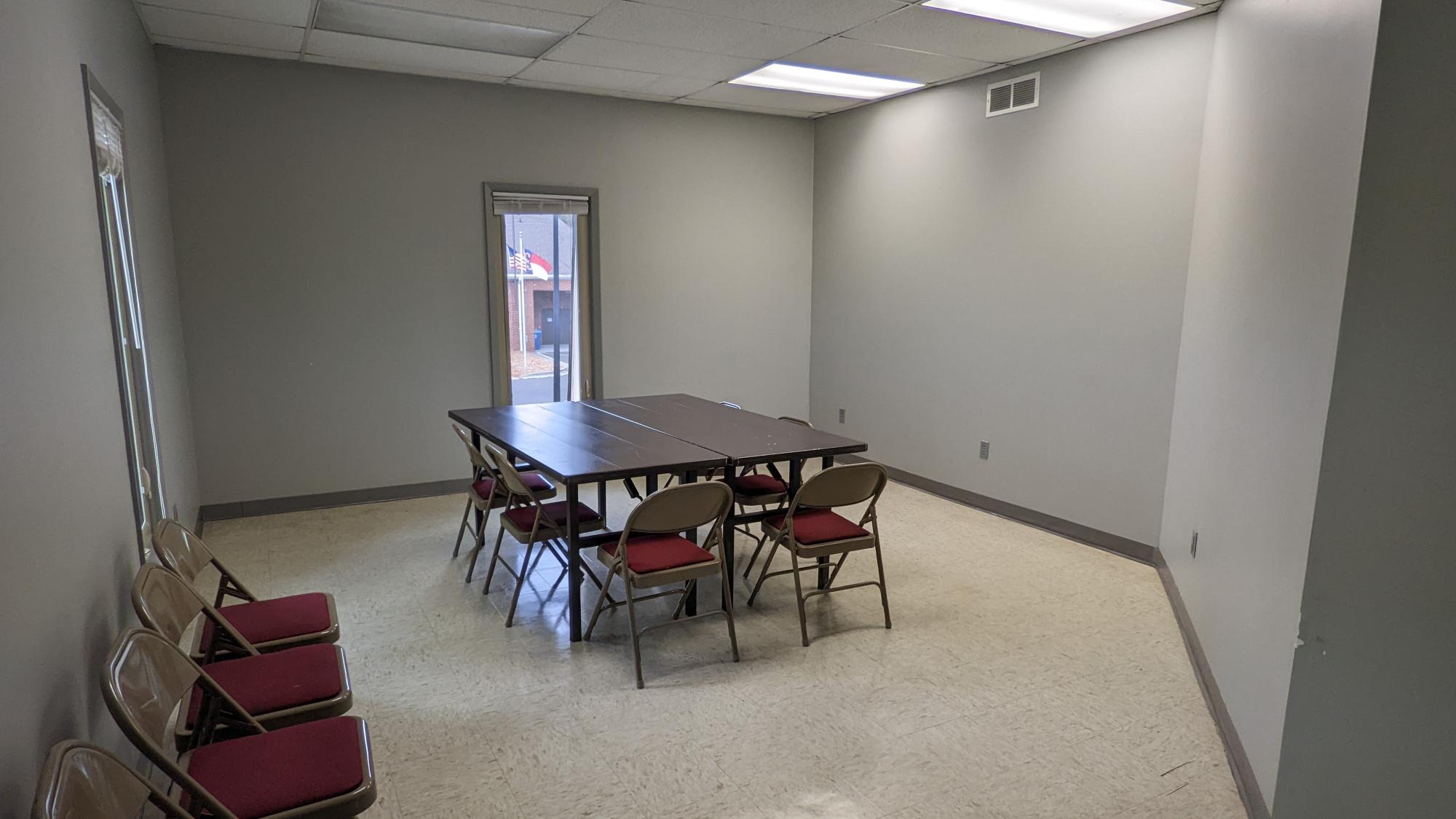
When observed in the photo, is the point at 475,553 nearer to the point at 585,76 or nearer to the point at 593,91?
the point at 585,76

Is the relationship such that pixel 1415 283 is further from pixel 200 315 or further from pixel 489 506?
pixel 200 315

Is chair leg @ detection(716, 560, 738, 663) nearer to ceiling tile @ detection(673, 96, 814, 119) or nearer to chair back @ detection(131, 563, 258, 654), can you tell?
chair back @ detection(131, 563, 258, 654)

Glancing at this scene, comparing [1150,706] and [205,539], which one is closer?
[1150,706]

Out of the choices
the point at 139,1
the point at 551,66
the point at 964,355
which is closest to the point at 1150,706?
the point at 964,355

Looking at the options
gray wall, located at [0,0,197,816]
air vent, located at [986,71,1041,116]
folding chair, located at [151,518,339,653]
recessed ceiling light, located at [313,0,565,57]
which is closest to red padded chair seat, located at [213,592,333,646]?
folding chair, located at [151,518,339,653]

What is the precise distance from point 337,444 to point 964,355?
420cm

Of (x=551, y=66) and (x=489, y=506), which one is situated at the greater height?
(x=551, y=66)

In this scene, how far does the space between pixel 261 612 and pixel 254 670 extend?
1.60ft

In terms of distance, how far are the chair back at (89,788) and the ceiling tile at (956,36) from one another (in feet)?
13.2

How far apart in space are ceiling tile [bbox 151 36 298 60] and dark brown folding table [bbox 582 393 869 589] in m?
2.70

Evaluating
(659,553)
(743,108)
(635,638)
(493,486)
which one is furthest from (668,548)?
Result: (743,108)

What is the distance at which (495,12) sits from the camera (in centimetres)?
394

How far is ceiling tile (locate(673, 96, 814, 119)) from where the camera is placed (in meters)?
6.03

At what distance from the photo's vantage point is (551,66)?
5023mm
